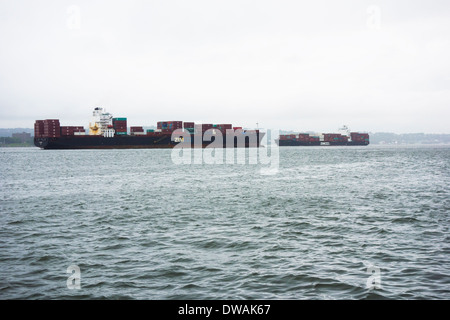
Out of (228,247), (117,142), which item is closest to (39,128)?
(117,142)

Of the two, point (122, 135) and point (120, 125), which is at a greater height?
point (120, 125)

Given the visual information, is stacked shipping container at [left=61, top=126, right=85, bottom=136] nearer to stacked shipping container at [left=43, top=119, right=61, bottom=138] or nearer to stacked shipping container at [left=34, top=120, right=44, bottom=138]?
stacked shipping container at [left=43, top=119, right=61, bottom=138]

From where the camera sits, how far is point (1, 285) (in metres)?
10.0

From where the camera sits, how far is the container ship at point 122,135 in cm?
11531

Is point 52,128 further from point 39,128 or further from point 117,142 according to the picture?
point 117,142

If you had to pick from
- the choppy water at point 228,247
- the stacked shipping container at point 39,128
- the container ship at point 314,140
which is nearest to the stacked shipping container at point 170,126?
the stacked shipping container at point 39,128

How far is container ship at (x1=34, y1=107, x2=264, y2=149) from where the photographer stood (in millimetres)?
115312

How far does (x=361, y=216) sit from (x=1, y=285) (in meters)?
15.6

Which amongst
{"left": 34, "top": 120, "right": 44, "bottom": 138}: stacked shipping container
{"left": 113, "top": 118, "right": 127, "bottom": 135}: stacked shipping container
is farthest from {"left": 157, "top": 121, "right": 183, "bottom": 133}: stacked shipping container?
{"left": 34, "top": 120, "right": 44, "bottom": 138}: stacked shipping container

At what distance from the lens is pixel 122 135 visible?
12125 cm

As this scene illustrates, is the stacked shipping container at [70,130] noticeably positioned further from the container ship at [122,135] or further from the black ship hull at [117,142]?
the black ship hull at [117,142]

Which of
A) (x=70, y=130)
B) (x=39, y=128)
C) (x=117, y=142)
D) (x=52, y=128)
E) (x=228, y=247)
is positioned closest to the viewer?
(x=228, y=247)

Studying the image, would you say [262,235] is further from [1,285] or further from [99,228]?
[1,285]
